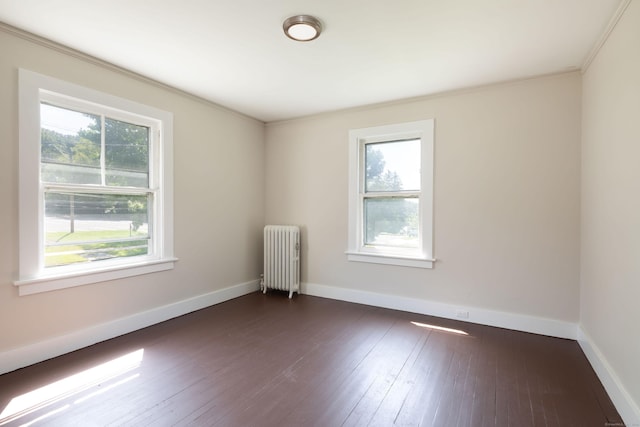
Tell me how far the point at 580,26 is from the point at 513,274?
215cm

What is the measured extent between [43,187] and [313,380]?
2.57 metres

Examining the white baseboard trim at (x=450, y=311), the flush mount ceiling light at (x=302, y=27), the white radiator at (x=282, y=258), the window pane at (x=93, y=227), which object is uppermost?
the flush mount ceiling light at (x=302, y=27)

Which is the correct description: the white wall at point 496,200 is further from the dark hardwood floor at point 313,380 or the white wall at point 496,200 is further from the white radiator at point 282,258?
the white radiator at point 282,258

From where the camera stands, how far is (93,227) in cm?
281

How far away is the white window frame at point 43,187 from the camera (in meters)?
2.33

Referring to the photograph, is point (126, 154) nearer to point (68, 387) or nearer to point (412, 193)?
point (68, 387)

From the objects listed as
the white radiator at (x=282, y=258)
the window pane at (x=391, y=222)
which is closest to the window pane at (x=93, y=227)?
the white radiator at (x=282, y=258)

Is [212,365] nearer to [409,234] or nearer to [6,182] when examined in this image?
[6,182]

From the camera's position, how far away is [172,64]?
2.78 metres

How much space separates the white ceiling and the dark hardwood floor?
249 centimetres

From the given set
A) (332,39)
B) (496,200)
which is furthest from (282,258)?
(332,39)

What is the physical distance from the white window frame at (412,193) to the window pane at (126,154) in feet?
7.75

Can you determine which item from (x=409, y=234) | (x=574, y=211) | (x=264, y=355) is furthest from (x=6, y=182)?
(x=574, y=211)

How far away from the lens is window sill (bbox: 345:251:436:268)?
3.54 m
